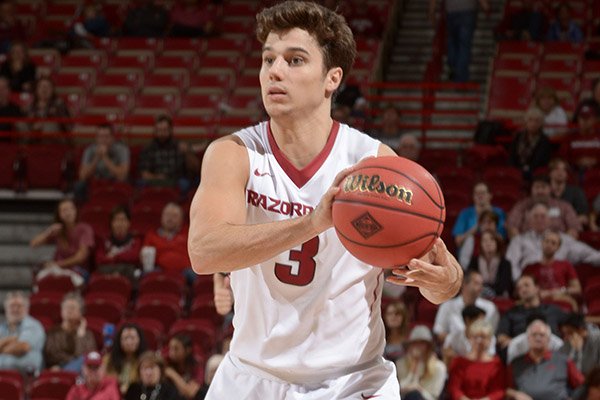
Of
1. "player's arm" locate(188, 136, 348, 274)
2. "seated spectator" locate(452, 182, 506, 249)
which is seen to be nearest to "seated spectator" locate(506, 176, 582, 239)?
"seated spectator" locate(452, 182, 506, 249)

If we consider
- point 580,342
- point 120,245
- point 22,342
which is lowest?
point 22,342

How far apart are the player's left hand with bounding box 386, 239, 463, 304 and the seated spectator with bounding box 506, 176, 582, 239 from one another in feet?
22.3

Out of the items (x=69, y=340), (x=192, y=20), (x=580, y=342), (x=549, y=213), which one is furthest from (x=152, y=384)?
(x=192, y=20)

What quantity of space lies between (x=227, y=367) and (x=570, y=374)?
5.25 m

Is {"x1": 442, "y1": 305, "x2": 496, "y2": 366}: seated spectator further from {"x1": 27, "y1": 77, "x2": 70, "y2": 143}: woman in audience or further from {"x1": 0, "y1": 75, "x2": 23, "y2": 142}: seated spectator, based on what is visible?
{"x1": 0, "y1": 75, "x2": 23, "y2": 142}: seated spectator

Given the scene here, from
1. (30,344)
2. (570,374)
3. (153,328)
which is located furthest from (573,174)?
(30,344)

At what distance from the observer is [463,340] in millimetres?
9203

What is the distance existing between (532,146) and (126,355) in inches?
187

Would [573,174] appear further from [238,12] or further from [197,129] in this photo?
[238,12]

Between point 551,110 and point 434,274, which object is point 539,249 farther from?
point 434,274

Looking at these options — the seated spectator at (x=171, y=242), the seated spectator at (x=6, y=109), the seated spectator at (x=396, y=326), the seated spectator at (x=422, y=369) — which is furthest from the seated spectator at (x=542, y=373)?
the seated spectator at (x=6, y=109)

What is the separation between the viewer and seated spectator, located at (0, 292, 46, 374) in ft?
32.6

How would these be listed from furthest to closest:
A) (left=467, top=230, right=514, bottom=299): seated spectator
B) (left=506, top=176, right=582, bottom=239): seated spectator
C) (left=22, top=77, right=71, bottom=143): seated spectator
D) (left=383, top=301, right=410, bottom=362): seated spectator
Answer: (left=22, top=77, right=71, bottom=143): seated spectator, (left=506, top=176, right=582, bottom=239): seated spectator, (left=467, top=230, right=514, bottom=299): seated spectator, (left=383, top=301, right=410, bottom=362): seated spectator

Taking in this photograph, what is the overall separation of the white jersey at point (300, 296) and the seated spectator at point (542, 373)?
497 centimetres
